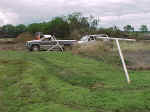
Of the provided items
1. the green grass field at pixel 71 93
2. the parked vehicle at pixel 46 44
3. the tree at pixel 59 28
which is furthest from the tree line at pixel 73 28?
the green grass field at pixel 71 93

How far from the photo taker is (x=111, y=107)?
256 inches

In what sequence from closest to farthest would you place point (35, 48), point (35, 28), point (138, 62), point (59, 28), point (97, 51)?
point (138, 62) → point (97, 51) → point (35, 48) → point (59, 28) → point (35, 28)

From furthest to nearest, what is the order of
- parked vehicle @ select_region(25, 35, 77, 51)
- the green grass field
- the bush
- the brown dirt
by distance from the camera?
parked vehicle @ select_region(25, 35, 77, 51), the bush, the brown dirt, the green grass field

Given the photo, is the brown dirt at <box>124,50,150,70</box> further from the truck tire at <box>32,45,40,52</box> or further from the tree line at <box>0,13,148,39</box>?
the tree line at <box>0,13,148,39</box>

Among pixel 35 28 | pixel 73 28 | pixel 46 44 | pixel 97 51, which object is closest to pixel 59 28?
pixel 73 28

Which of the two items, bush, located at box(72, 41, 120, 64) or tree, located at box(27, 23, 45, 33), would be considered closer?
bush, located at box(72, 41, 120, 64)

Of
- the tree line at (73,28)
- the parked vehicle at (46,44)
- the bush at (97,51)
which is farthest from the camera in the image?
the tree line at (73,28)

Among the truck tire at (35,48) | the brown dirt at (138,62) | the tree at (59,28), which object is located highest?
the tree at (59,28)

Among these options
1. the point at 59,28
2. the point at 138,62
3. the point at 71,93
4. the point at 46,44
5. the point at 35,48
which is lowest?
the point at 138,62

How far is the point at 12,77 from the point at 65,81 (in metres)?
2.16

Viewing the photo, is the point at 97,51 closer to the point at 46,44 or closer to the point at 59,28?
the point at 46,44

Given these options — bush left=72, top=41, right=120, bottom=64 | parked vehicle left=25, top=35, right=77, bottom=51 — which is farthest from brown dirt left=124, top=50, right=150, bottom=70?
parked vehicle left=25, top=35, right=77, bottom=51

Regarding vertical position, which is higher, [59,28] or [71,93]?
[59,28]

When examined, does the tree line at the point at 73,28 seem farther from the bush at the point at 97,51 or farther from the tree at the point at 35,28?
the bush at the point at 97,51
